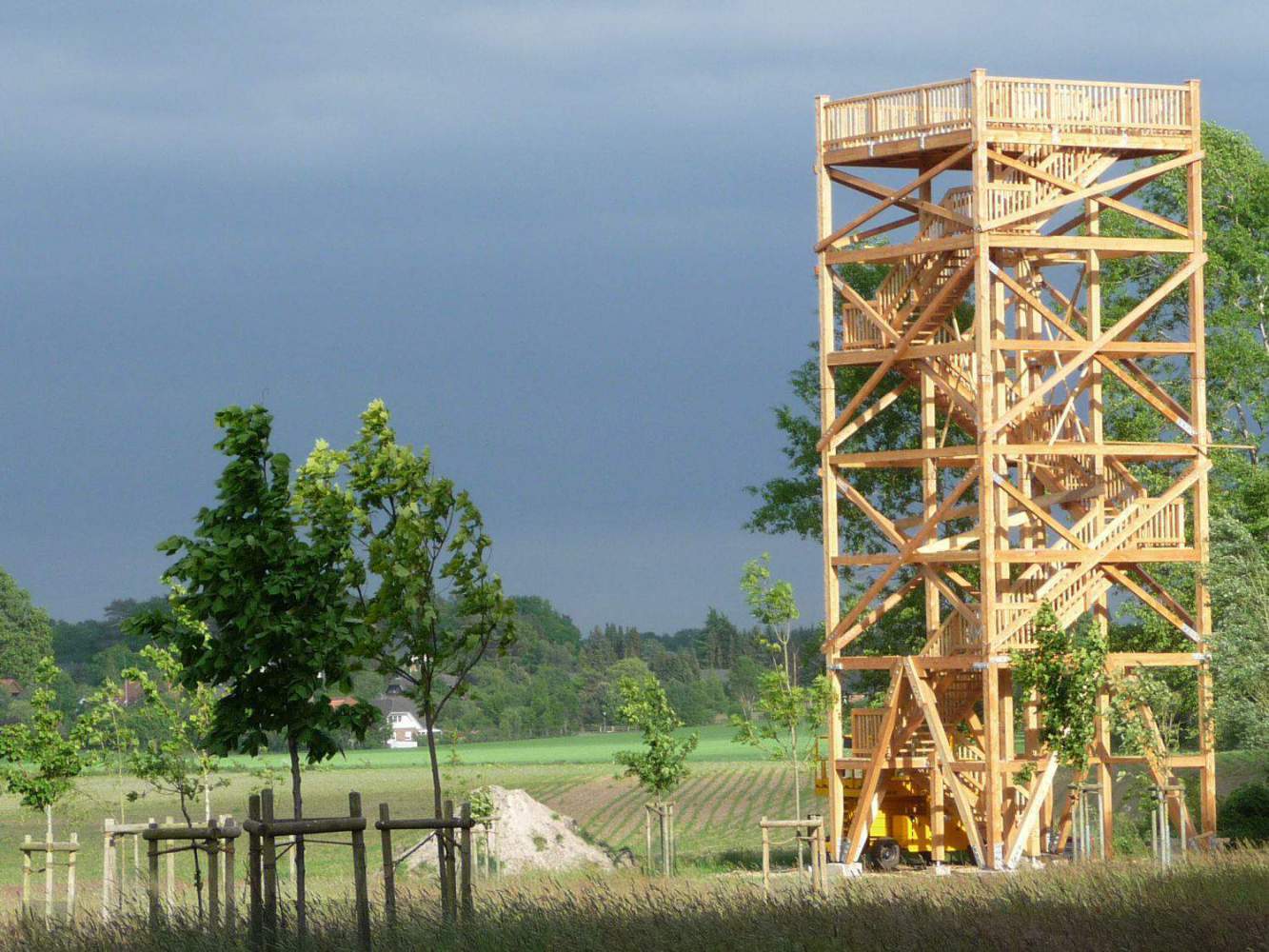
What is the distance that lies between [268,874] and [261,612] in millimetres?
4088

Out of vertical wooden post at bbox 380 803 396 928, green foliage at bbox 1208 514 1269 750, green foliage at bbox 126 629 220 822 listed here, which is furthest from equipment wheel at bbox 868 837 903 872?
vertical wooden post at bbox 380 803 396 928

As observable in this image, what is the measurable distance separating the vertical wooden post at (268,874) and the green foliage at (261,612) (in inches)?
108

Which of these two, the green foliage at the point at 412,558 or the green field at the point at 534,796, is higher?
the green foliage at the point at 412,558

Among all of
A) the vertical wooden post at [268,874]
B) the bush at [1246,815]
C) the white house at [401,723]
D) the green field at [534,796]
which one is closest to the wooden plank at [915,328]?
the green field at [534,796]

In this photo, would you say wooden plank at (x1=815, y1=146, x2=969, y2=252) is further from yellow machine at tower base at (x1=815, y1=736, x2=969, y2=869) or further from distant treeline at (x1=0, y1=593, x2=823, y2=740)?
distant treeline at (x1=0, y1=593, x2=823, y2=740)

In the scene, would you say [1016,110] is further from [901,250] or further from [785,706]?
[785,706]

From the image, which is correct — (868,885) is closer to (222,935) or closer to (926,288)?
(222,935)

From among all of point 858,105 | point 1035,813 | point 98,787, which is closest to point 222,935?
point 1035,813

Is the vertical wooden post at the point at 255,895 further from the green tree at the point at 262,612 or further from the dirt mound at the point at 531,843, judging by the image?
the dirt mound at the point at 531,843

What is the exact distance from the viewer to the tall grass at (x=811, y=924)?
17.0 m

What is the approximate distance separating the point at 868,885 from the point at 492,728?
137303mm

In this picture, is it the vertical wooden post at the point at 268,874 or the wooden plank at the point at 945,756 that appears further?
the wooden plank at the point at 945,756

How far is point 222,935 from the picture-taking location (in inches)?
779

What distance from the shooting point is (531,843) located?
53250 millimetres
